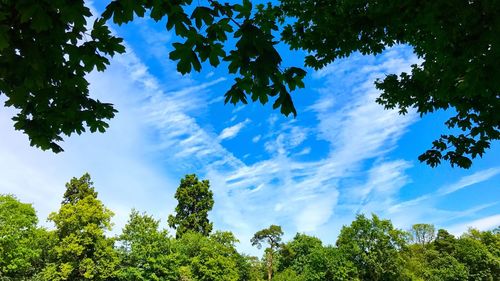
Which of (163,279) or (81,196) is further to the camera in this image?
(81,196)

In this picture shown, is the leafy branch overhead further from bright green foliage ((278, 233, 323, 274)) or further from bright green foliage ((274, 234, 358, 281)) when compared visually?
bright green foliage ((278, 233, 323, 274))

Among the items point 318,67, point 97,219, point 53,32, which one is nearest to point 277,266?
point 97,219

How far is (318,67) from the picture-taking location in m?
11.4

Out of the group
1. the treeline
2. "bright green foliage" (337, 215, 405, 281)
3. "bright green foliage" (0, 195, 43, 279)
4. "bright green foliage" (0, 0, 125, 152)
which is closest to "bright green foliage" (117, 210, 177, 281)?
the treeline

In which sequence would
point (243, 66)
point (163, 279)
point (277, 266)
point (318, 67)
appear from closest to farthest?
point (243, 66)
point (318, 67)
point (163, 279)
point (277, 266)

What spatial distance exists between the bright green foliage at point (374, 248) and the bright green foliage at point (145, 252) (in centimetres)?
2948

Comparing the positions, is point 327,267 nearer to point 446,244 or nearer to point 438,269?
point 438,269

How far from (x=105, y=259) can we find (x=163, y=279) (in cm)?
926

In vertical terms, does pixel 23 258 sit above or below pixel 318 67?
above

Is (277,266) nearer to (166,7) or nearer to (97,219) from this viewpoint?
(97,219)

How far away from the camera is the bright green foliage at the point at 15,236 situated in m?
42.8

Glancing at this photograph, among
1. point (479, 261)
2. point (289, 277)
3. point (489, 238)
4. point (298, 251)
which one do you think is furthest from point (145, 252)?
point (489, 238)

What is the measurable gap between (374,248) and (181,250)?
31625mm

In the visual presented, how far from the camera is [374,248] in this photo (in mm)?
59844
